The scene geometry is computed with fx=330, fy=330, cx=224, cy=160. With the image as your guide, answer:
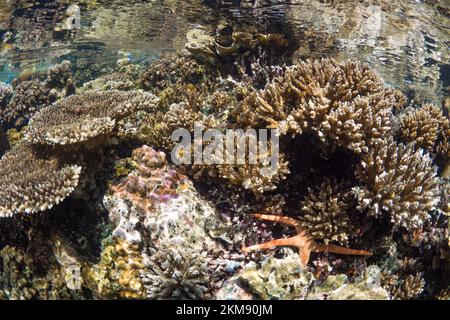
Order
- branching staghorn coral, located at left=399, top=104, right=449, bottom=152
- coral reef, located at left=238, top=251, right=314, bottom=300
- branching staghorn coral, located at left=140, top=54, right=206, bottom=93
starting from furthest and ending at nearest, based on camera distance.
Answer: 1. branching staghorn coral, located at left=140, top=54, right=206, bottom=93
2. branching staghorn coral, located at left=399, top=104, right=449, bottom=152
3. coral reef, located at left=238, top=251, right=314, bottom=300

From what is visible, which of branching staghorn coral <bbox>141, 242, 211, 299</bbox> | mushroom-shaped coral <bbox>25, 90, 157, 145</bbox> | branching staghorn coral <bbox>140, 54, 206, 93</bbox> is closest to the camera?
branching staghorn coral <bbox>141, 242, 211, 299</bbox>

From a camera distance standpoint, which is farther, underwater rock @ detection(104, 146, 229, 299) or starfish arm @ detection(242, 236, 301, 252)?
starfish arm @ detection(242, 236, 301, 252)

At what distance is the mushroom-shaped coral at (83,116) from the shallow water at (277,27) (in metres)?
6.50

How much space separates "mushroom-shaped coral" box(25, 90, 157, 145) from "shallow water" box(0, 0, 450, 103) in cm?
650

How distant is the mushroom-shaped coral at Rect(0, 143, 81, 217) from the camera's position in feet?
15.1

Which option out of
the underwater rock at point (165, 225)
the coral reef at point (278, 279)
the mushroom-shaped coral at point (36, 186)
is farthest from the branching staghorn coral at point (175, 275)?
the mushroom-shaped coral at point (36, 186)

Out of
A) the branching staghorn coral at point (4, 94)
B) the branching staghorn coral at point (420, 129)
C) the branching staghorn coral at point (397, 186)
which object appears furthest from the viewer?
the branching staghorn coral at point (4, 94)

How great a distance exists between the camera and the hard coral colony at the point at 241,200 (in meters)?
4.49

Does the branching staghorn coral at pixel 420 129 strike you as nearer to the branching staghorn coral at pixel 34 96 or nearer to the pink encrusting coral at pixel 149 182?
the pink encrusting coral at pixel 149 182

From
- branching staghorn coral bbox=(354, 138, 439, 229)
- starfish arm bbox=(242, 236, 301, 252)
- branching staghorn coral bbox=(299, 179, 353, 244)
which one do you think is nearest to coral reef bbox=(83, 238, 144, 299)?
starfish arm bbox=(242, 236, 301, 252)

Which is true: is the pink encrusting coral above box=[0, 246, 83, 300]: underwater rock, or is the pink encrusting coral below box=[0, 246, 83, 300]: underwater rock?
above

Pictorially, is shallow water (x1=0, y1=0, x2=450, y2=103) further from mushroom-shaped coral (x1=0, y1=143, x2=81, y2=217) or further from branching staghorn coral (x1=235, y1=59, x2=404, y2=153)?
mushroom-shaped coral (x1=0, y1=143, x2=81, y2=217)

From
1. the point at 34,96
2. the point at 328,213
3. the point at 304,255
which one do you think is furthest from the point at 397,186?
the point at 34,96

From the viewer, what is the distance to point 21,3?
12.3 m
